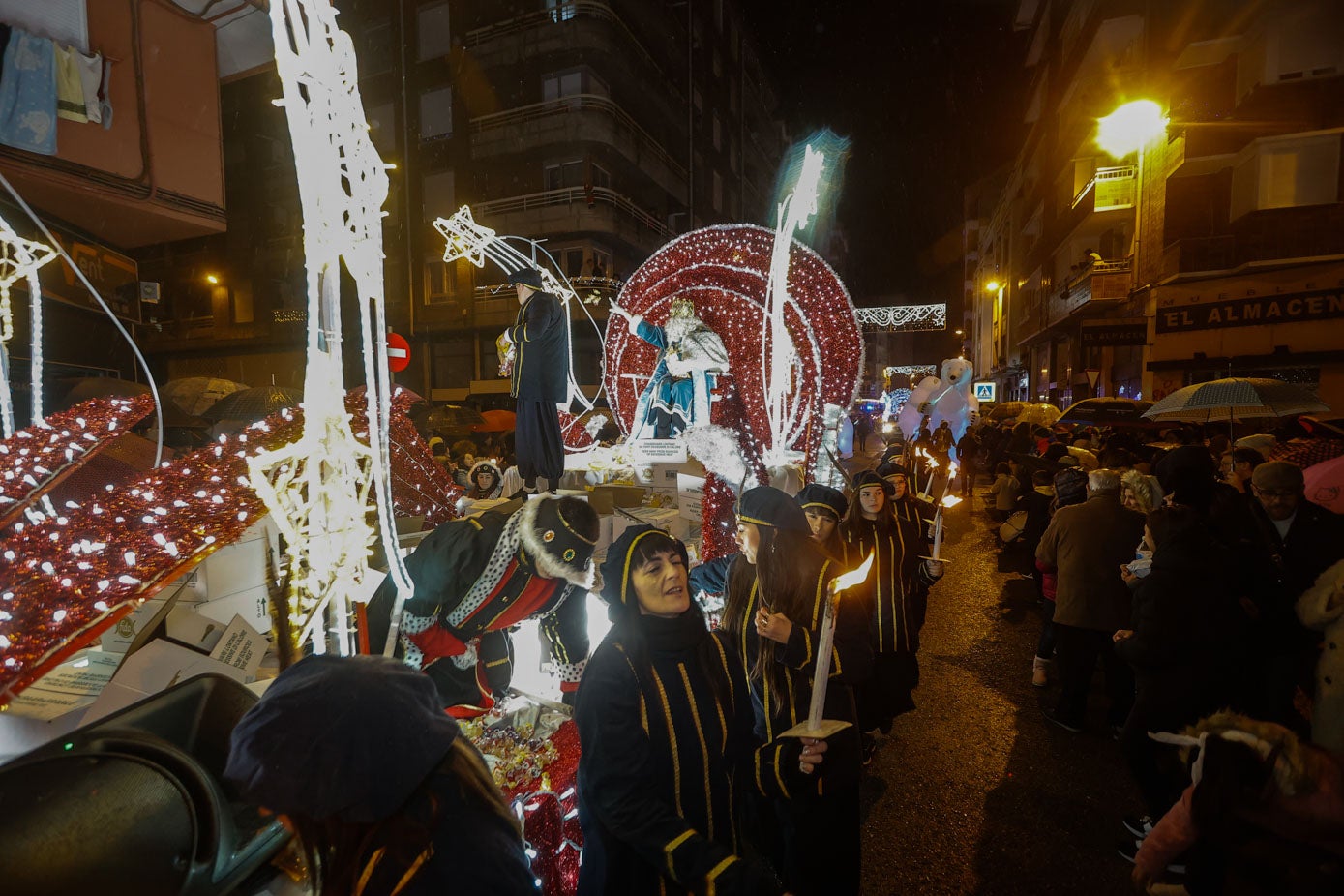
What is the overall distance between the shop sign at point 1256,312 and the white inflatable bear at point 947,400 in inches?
304

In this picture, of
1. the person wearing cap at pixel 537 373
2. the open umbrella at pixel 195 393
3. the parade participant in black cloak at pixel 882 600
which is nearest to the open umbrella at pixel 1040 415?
the parade participant in black cloak at pixel 882 600

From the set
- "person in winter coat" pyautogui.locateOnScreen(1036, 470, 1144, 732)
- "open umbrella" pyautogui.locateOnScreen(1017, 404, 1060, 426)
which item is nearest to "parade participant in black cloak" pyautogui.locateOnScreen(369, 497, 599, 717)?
"person in winter coat" pyautogui.locateOnScreen(1036, 470, 1144, 732)

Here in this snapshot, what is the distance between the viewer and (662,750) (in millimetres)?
1851

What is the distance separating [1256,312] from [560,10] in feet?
74.4

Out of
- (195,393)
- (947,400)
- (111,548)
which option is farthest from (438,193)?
(111,548)

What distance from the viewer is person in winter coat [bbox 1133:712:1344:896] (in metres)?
1.66

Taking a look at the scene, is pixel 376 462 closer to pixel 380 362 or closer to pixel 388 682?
pixel 380 362

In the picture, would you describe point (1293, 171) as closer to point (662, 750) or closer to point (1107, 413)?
point (1107, 413)

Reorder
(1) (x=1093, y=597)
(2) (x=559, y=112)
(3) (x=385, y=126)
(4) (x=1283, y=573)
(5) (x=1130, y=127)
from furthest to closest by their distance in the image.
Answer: (3) (x=385, y=126) → (2) (x=559, y=112) → (5) (x=1130, y=127) → (1) (x=1093, y=597) → (4) (x=1283, y=573)

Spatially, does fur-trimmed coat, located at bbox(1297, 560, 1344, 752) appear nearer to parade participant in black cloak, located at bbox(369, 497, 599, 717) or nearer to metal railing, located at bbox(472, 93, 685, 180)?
parade participant in black cloak, located at bbox(369, 497, 599, 717)

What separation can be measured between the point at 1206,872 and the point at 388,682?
240 centimetres

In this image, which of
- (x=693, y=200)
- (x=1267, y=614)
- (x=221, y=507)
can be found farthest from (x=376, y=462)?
(x=693, y=200)

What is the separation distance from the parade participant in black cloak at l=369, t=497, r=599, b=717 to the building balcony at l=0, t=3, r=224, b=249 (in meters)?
4.49

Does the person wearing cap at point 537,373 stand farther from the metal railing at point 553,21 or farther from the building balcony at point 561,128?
the metal railing at point 553,21
